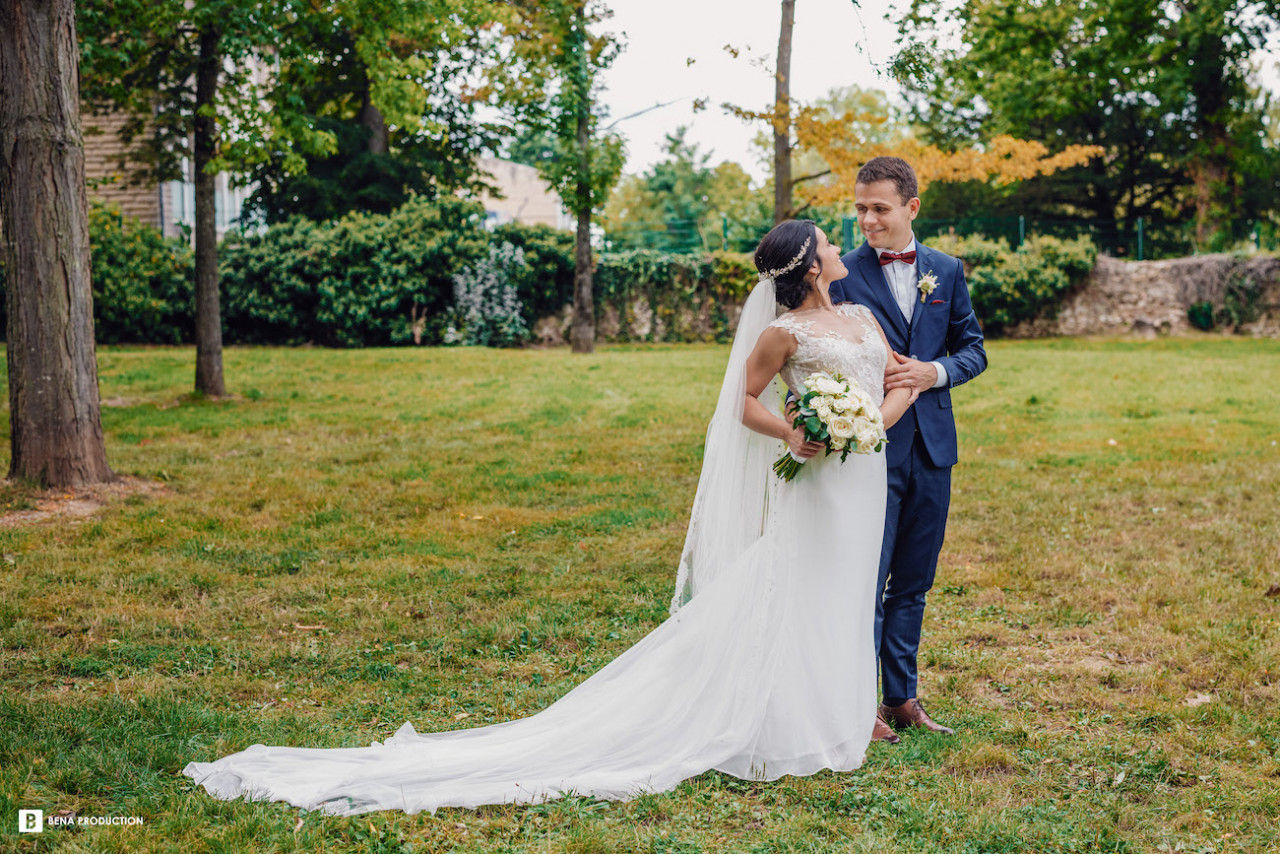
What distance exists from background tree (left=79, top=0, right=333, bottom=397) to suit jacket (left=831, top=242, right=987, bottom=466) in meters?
9.53

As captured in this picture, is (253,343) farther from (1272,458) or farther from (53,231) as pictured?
(1272,458)

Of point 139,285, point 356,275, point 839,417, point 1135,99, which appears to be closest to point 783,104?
point 839,417

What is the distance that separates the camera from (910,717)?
14.0ft

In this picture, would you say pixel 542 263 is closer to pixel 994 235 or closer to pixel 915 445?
pixel 994 235

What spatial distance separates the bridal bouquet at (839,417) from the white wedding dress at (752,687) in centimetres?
20

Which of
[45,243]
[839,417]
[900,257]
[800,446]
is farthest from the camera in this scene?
[45,243]

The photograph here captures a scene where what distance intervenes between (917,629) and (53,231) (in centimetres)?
713

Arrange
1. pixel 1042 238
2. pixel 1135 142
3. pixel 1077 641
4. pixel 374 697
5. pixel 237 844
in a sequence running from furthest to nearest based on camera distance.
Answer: pixel 1135 142
pixel 1042 238
pixel 1077 641
pixel 374 697
pixel 237 844

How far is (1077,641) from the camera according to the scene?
5.47 m

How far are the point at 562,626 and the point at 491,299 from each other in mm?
18218

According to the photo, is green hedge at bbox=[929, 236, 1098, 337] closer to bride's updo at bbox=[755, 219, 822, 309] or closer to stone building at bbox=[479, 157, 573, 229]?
Answer: bride's updo at bbox=[755, 219, 822, 309]

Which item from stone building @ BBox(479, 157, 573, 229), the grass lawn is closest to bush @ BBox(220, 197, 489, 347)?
the grass lawn

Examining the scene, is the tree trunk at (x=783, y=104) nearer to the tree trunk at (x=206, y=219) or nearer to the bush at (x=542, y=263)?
the tree trunk at (x=206, y=219)

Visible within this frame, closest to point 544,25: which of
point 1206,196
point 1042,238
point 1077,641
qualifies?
point 1042,238
